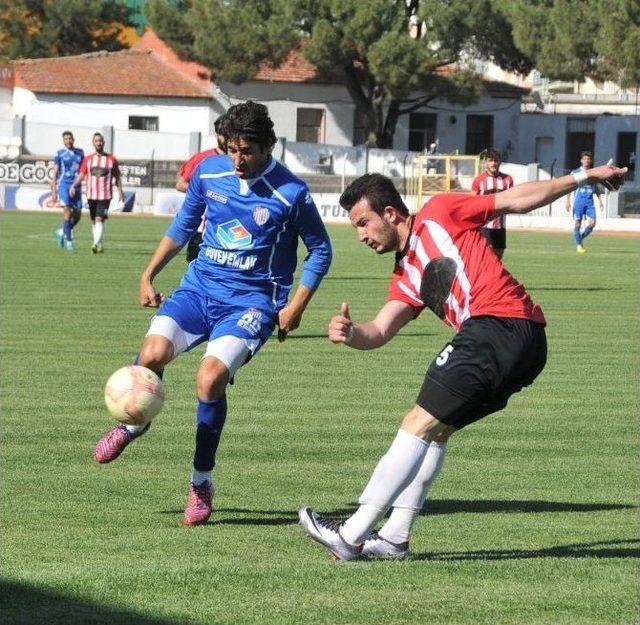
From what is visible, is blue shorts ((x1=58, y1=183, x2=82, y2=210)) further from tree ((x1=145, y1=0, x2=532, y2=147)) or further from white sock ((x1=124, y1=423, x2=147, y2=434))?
tree ((x1=145, y1=0, x2=532, y2=147))

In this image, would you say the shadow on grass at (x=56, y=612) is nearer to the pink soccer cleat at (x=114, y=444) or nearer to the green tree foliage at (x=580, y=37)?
the pink soccer cleat at (x=114, y=444)

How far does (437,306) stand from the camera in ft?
20.9

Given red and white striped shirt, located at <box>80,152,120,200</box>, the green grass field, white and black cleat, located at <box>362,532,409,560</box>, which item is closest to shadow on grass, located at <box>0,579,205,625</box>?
the green grass field

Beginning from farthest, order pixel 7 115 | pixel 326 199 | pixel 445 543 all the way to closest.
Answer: pixel 7 115 → pixel 326 199 → pixel 445 543

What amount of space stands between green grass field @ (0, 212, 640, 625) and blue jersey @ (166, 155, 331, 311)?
1103 millimetres

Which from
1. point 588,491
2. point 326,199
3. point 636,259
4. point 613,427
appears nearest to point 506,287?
point 588,491

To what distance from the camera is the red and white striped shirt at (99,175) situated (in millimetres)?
27703

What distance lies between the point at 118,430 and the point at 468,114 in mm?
63357

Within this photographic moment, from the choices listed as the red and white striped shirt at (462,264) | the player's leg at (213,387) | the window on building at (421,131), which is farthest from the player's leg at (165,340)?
the window on building at (421,131)

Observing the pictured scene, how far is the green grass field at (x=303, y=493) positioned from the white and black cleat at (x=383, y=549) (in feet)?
0.35

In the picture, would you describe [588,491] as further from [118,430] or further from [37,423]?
[37,423]

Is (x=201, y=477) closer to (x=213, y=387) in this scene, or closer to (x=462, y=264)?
(x=213, y=387)

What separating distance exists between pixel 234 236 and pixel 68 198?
70.2ft

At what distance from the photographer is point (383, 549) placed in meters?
6.40
